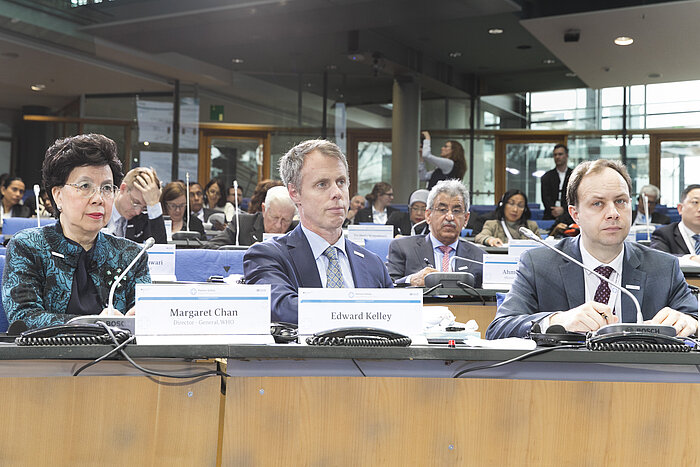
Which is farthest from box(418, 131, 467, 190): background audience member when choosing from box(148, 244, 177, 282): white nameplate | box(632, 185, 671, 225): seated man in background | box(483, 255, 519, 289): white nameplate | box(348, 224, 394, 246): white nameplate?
box(148, 244, 177, 282): white nameplate

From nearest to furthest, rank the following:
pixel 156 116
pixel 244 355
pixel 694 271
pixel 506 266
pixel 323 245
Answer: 1. pixel 244 355
2. pixel 323 245
3. pixel 506 266
4. pixel 694 271
5. pixel 156 116

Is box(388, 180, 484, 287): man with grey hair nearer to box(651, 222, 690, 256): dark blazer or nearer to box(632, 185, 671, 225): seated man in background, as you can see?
box(651, 222, 690, 256): dark blazer

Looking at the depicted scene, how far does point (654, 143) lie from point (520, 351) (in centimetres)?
1253

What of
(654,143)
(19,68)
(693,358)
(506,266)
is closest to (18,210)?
(19,68)

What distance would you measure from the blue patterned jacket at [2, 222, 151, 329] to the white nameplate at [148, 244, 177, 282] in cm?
97

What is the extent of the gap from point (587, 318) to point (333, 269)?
824 mm

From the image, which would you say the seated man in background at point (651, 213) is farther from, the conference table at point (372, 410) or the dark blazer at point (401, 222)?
the conference table at point (372, 410)

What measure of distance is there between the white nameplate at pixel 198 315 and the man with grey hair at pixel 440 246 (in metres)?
2.39

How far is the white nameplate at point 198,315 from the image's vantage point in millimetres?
1521

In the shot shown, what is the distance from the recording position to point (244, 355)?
1.42 metres

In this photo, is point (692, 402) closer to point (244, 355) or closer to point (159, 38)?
point (244, 355)

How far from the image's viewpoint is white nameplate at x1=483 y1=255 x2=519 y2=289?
330 centimetres

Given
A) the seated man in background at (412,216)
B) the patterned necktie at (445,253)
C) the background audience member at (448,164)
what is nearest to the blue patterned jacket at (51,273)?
the patterned necktie at (445,253)

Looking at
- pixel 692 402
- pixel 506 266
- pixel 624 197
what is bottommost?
pixel 692 402
